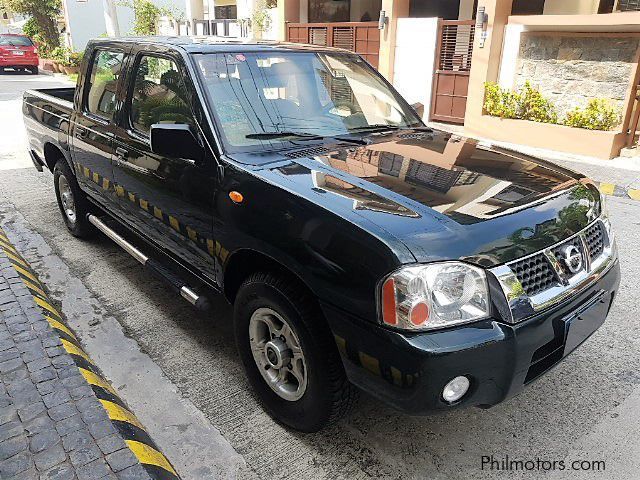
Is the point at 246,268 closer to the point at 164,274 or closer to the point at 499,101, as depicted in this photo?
the point at 164,274

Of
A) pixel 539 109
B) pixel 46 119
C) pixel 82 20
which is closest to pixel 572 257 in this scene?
pixel 46 119

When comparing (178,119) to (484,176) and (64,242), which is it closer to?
(484,176)

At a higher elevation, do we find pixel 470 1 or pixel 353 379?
pixel 470 1

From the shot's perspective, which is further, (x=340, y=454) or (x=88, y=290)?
(x=88, y=290)

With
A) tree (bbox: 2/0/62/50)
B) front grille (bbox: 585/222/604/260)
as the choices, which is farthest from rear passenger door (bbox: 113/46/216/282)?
tree (bbox: 2/0/62/50)

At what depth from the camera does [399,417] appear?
9.31 ft

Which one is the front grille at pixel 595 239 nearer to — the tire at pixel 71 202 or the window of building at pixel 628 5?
the tire at pixel 71 202

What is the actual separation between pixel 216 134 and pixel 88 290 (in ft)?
7.09

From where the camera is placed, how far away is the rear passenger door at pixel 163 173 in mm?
2980

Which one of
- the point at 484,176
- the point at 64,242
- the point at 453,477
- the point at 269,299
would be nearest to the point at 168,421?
the point at 269,299

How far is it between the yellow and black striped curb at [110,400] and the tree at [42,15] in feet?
90.6

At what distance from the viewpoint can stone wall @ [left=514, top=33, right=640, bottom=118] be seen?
8815 mm

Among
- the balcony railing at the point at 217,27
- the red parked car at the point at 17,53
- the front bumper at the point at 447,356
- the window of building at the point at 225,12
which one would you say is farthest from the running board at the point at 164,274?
the red parked car at the point at 17,53

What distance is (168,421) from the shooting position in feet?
9.22
